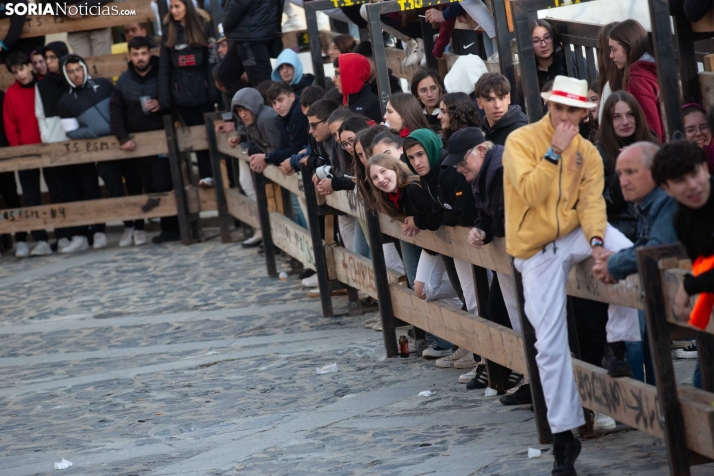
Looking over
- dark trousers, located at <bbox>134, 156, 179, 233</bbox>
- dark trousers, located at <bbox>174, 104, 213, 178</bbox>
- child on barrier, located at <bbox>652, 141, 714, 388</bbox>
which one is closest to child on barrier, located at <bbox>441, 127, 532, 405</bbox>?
child on barrier, located at <bbox>652, 141, 714, 388</bbox>

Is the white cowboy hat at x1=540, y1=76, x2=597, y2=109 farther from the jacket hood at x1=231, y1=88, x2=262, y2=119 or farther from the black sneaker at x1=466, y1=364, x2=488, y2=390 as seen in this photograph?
the jacket hood at x1=231, y1=88, x2=262, y2=119

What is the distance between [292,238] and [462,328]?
14.8 feet

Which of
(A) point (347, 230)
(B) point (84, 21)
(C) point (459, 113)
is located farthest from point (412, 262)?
(B) point (84, 21)

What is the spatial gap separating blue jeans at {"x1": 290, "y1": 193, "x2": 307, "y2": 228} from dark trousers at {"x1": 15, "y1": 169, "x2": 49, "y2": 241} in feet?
15.2

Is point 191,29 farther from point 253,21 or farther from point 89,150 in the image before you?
point 89,150

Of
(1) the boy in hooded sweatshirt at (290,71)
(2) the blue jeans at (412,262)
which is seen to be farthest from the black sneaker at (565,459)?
(1) the boy in hooded sweatshirt at (290,71)

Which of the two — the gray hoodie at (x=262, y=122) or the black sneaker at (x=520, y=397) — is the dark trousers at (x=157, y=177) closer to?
the gray hoodie at (x=262, y=122)

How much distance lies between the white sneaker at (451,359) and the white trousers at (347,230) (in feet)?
7.94

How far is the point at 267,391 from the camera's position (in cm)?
827

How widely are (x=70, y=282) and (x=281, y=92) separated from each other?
4.11 metres

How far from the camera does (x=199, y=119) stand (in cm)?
1498

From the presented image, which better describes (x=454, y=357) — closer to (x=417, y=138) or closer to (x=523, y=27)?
(x=417, y=138)

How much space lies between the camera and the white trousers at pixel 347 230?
1045 cm

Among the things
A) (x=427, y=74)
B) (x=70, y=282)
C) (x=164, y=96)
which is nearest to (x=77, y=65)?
(x=164, y=96)
